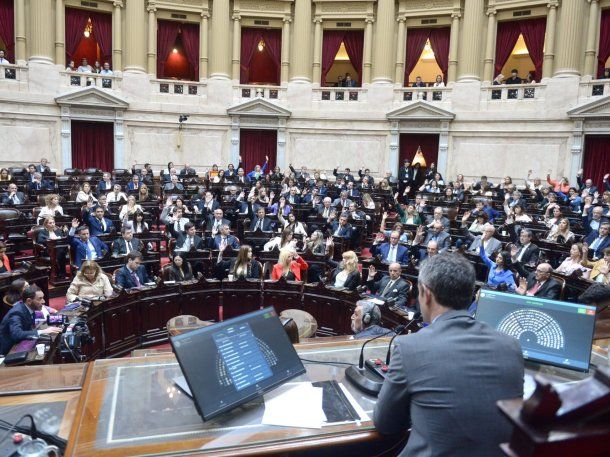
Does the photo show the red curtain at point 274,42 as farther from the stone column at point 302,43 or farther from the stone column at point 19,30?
the stone column at point 19,30

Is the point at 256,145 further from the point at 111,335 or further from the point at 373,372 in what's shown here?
the point at 373,372

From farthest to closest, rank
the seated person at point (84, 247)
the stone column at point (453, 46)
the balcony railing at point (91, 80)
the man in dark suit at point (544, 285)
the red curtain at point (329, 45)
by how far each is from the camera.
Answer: the red curtain at point (329, 45) → the stone column at point (453, 46) → the balcony railing at point (91, 80) → the seated person at point (84, 247) → the man in dark suit at point (544, 285)

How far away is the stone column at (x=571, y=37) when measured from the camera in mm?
16703

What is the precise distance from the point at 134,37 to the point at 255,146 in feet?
19.7

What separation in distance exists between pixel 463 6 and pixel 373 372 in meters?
19.4

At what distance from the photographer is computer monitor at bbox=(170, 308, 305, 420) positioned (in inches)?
83.4

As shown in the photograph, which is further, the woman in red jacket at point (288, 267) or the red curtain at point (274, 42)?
the red curtain at point (274, 42)

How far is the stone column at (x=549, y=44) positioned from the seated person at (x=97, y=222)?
49.1 feet

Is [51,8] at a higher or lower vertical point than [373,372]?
higher

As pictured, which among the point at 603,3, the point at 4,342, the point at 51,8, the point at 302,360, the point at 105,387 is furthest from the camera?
the point at 51,8

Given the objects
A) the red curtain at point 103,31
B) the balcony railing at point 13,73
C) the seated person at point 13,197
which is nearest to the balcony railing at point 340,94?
the red curtain at point 103,31

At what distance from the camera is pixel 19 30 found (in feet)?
57.8

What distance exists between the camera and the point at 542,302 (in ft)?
8.85

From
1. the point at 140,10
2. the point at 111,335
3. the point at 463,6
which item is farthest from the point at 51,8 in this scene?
the point at 111,335
